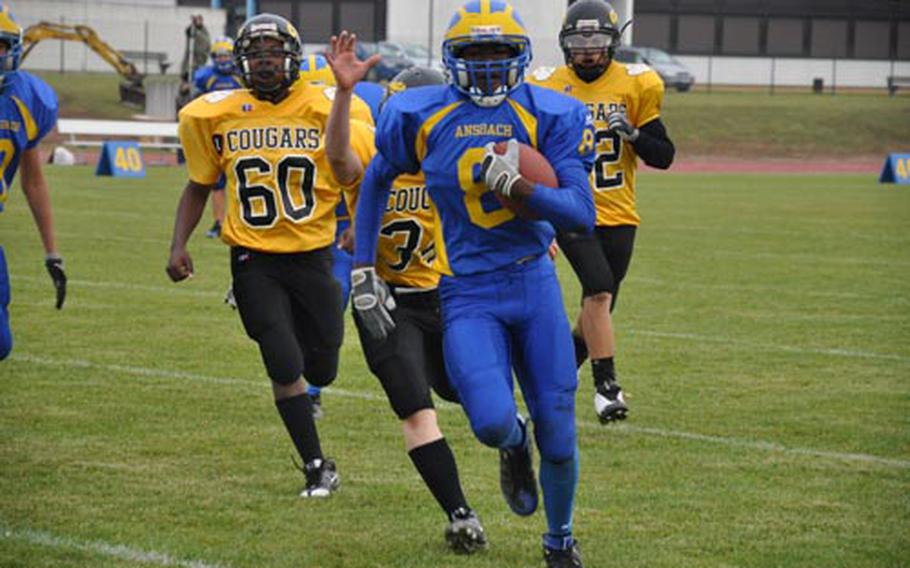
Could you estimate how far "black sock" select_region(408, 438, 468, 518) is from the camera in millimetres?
5480

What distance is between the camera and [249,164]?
6297 mm

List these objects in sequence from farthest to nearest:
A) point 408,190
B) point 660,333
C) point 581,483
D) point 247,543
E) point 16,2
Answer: point 16,2 < point 660,333 < point 581,483 < point 408,190 < point 247,543

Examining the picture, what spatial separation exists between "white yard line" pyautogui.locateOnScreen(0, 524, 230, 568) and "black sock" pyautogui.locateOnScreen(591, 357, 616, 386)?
295 cm

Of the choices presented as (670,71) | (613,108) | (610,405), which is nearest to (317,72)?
(613,108)

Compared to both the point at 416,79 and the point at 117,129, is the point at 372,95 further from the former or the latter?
the point at 117,129

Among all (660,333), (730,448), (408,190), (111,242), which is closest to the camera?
(408,190)

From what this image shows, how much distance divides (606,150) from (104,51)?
3301cm

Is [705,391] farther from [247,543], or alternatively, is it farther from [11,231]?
[11,231]

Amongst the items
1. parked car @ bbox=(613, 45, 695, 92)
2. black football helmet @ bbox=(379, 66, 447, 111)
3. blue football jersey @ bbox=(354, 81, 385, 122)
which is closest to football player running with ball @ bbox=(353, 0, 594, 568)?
black football helmet @ bbox=(379, 66, 447, 111)

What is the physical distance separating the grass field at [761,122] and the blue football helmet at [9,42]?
2967cm

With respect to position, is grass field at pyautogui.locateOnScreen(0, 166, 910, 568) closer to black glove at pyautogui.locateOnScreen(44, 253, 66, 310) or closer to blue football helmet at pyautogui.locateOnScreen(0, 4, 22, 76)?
black glove at pyautogui.locateOnScreen(44, 253, 66, 310)

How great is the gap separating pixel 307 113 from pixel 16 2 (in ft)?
136

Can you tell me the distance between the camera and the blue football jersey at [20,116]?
6.59 metres

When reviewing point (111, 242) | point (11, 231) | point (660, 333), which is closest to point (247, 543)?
point (660, 333)
